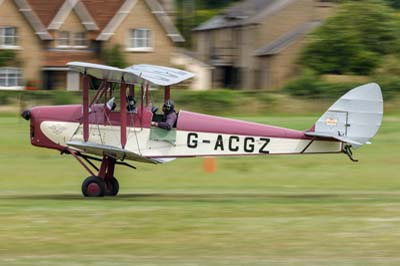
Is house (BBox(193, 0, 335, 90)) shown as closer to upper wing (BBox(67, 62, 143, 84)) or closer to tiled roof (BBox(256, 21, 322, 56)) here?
tiled roof (BBox(256, 21, 322, 56))

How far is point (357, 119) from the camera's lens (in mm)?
18734

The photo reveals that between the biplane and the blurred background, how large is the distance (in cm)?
69

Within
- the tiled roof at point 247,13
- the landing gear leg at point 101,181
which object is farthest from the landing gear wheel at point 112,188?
the tiled roof at point 247,13

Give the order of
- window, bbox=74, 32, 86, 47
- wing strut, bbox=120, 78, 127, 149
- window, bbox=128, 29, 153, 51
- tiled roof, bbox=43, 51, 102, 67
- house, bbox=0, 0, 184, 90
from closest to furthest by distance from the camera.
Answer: wing strut, bbox=120, 78, 127, 149 → house, bbox=0, 0, 184, 90 → tiled roof, bbox=43, 51, 102, 67 → window, bbox=74, 32, 86, 47 → window, bbox=128, 29, 153, 51

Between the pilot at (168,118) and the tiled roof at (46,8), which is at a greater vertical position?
the tiled roof at (46,8)

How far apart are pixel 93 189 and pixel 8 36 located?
4353cm

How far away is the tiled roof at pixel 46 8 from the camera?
206 ft

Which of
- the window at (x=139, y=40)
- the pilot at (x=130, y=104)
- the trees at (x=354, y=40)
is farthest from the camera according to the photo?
the window at (x=139, y=40)

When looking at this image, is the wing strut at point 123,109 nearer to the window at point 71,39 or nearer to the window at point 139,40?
the window at point 71,39

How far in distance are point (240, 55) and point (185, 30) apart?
15.8 m

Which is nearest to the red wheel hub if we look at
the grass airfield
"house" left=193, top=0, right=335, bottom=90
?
the grass airfield

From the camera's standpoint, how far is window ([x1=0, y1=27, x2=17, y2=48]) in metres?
61.0

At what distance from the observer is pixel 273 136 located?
1883cm

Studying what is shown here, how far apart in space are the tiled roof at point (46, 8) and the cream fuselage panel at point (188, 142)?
146ft
